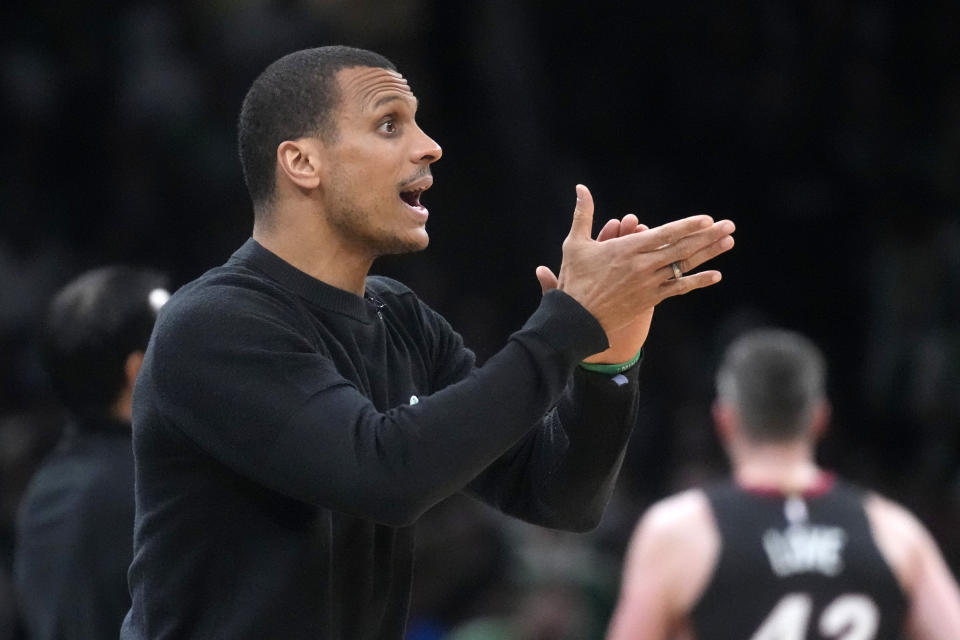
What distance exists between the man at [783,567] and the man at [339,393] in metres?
1.46

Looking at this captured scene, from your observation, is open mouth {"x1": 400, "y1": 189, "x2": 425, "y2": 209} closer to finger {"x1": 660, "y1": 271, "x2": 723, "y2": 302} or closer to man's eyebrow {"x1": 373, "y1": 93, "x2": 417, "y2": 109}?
man's eyebrow {"x1": 373, "y1": 93, "x2": 417, "y2": 109}

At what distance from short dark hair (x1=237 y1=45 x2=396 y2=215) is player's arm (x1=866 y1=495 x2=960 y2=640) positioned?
219 cm

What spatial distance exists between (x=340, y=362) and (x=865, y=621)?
6.97 ft

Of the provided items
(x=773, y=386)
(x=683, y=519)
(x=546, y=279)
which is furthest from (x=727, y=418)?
(x=546, y=279)

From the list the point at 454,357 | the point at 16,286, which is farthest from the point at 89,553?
the point at 16,286

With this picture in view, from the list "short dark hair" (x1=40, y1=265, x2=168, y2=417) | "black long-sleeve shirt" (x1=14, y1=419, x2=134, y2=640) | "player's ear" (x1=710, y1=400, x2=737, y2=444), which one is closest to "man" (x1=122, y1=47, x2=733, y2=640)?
"black long-sleeve shirt" (x1=14, y1=419, x2=134, y2=640)

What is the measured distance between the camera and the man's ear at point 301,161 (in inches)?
104

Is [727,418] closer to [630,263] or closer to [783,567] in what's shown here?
[783,567]

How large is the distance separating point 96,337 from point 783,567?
186 centimetres

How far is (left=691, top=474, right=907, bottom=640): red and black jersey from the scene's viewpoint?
408 centimetres

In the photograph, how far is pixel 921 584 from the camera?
423 cm

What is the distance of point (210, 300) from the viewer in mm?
2451

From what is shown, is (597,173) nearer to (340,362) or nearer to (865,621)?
(865,621)

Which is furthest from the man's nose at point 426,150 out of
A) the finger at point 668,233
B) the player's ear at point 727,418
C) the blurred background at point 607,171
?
the blurred background at point 607,171
